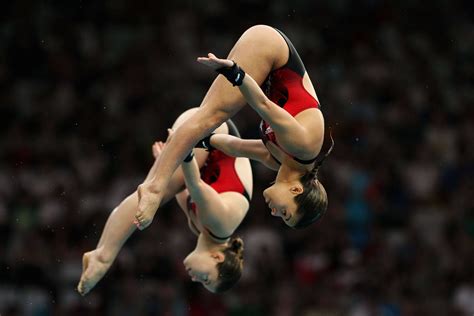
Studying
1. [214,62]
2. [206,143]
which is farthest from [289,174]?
[214,62]

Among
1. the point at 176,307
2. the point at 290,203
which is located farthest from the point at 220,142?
the point at 176,307

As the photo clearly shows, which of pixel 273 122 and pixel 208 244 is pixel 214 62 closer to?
pixel 273 122

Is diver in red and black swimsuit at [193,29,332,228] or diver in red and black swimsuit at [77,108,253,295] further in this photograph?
diver in red and black swimsuit at [77,108,253,295]

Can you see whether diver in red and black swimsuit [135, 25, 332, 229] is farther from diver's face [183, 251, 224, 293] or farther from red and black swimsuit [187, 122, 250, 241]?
diver's face [183, 251, 224, 293]

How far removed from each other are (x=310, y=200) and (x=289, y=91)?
64 centimetres

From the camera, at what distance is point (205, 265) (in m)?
6.65

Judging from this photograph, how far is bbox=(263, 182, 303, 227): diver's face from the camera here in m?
5.89

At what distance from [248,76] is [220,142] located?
0.86 meters

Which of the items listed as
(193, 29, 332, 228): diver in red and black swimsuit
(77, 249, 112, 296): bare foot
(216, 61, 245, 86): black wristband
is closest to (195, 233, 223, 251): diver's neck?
(77, 249, 112, 296): bare foot

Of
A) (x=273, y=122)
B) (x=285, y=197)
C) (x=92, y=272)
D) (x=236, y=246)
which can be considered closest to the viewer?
(x=273, y=122)

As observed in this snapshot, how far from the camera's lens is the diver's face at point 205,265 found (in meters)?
6.65

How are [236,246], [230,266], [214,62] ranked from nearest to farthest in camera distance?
[214,62] → [230,266] → [236,246]

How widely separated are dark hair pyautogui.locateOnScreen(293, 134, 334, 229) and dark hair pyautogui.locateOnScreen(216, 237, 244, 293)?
0.82 m

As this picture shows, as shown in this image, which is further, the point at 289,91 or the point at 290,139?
the point at 289,91
